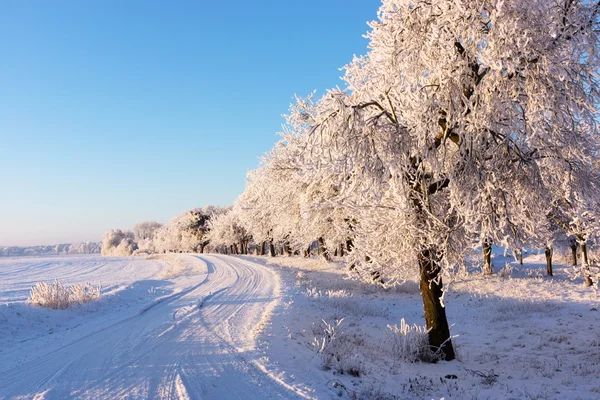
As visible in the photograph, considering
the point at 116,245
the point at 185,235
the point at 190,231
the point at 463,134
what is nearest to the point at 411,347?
the point at 463,134

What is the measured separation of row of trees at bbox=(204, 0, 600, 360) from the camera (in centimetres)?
678

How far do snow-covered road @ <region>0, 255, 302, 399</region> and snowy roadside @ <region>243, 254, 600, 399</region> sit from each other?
606 millimetres

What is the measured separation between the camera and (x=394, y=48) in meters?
8.06

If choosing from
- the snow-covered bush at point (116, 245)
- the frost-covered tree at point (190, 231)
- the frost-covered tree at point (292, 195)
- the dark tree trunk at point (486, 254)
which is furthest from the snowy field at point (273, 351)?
the snow-covered bush at point (116, 245)

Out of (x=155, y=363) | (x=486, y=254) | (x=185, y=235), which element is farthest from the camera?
(x=185, y=235)

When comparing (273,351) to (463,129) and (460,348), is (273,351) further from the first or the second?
(460,348)

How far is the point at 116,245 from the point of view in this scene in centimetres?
11912

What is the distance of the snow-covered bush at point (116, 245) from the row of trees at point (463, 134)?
339 ft

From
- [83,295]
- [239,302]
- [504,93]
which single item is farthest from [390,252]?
[83,295]

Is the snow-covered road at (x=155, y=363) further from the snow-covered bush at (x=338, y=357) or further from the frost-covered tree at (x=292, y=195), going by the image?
the frost-covered tree at (x=292, y=195)

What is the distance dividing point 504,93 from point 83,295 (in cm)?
1397

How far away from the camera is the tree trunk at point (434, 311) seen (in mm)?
8758

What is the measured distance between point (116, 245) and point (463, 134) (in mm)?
129428

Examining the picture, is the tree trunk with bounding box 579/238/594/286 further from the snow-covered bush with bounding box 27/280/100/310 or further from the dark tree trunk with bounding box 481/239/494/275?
the snow-covered bush with bounding box 27/280/100/310
